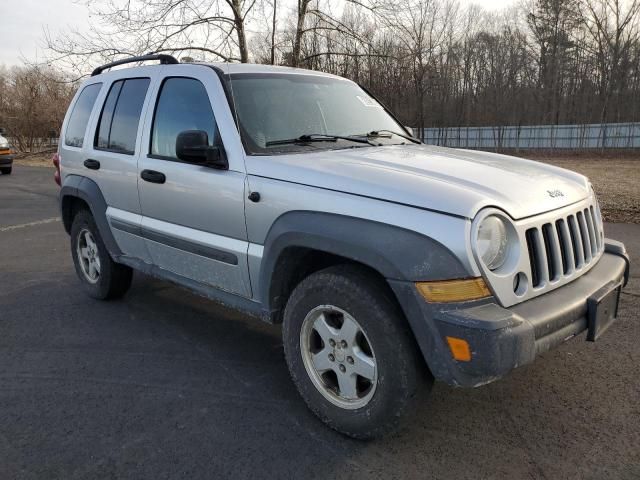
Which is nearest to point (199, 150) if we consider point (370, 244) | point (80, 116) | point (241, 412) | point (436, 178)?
point (370, 244)

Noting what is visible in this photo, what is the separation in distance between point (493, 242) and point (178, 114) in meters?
2.34

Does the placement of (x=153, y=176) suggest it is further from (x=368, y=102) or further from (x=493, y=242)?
(x=493, y=242)

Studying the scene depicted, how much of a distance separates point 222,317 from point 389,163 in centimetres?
230

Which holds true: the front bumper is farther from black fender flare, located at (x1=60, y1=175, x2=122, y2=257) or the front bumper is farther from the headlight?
black fender flare, located at (x1=60, y1=175, x2=122, y2=257)

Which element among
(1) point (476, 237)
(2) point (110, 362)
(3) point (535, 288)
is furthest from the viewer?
(2) point (110, 362)

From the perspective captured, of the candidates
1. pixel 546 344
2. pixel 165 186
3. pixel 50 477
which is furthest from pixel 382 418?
pixel 165 186

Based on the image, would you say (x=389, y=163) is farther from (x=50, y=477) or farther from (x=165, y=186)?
(x=50, y=477)

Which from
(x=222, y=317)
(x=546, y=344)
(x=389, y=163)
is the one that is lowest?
(x=222, y=317)

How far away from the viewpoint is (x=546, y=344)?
2.38 m

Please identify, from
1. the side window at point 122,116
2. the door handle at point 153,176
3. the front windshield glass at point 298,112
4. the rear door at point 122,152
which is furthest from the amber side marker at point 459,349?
the side window at point 122,116

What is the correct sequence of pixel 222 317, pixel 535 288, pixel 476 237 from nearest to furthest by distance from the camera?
1. pixel 476 237
2. pixel 535 288
3. pixel 222 317

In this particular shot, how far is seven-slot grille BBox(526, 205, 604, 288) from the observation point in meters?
2.51

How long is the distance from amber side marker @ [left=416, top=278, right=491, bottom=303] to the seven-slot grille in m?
0.37

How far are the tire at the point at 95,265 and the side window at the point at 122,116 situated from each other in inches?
32.7
